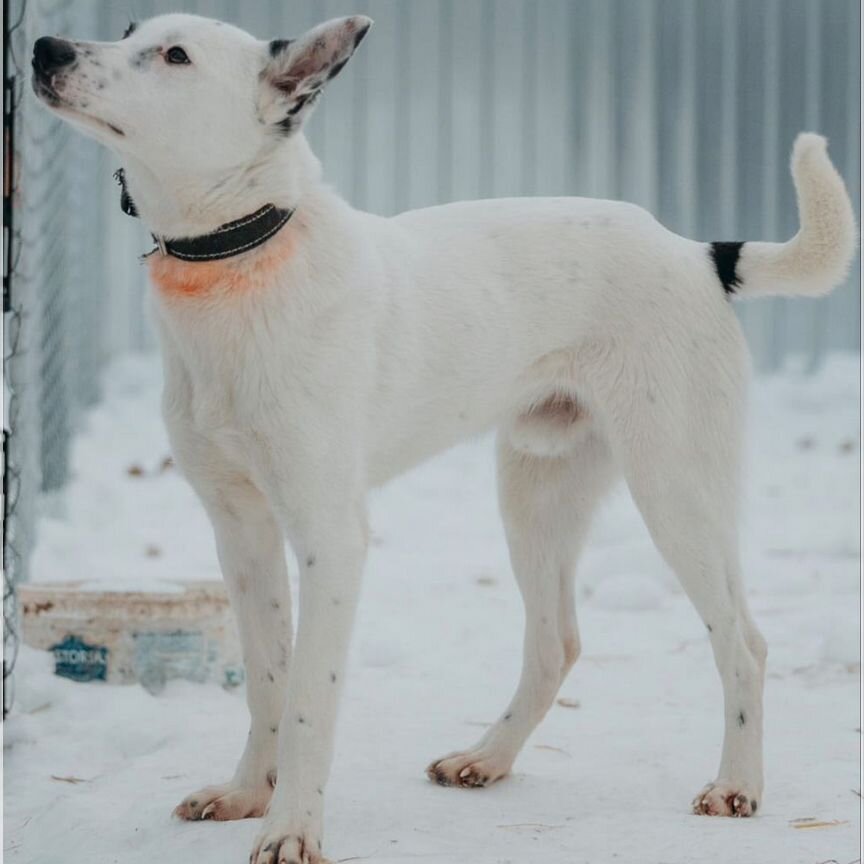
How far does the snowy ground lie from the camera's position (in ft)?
7.50

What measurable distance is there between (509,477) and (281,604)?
70 cm

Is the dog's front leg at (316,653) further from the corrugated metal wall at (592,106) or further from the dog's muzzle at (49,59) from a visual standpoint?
the corrugated metal wall at (592,106)

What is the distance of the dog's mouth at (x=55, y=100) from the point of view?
7.09 ft

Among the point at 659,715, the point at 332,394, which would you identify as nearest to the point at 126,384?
the point at 659,715

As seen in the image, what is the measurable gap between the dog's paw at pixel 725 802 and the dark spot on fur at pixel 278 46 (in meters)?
1.53

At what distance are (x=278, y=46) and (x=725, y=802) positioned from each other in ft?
5.14

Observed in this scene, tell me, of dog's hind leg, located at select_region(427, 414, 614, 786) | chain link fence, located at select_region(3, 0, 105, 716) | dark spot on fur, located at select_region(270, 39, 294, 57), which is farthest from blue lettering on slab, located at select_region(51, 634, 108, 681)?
dark spot on fur, located at select_region(270, 39, 294, 57)

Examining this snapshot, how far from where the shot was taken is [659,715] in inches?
126

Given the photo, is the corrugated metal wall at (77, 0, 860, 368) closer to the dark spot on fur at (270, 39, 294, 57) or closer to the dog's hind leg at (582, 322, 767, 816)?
the dog's hind leg at (582, 322, 767, 816)

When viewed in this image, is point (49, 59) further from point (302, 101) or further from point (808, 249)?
point (808, 249)

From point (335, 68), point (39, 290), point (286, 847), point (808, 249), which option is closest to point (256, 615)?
point (286, 847)

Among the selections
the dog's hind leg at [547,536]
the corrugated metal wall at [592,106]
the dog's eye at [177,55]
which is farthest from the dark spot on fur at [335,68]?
the corrugated metal wall at [592,106]

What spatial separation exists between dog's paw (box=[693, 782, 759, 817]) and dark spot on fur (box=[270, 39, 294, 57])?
60.2 inches

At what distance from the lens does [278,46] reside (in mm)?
2303
